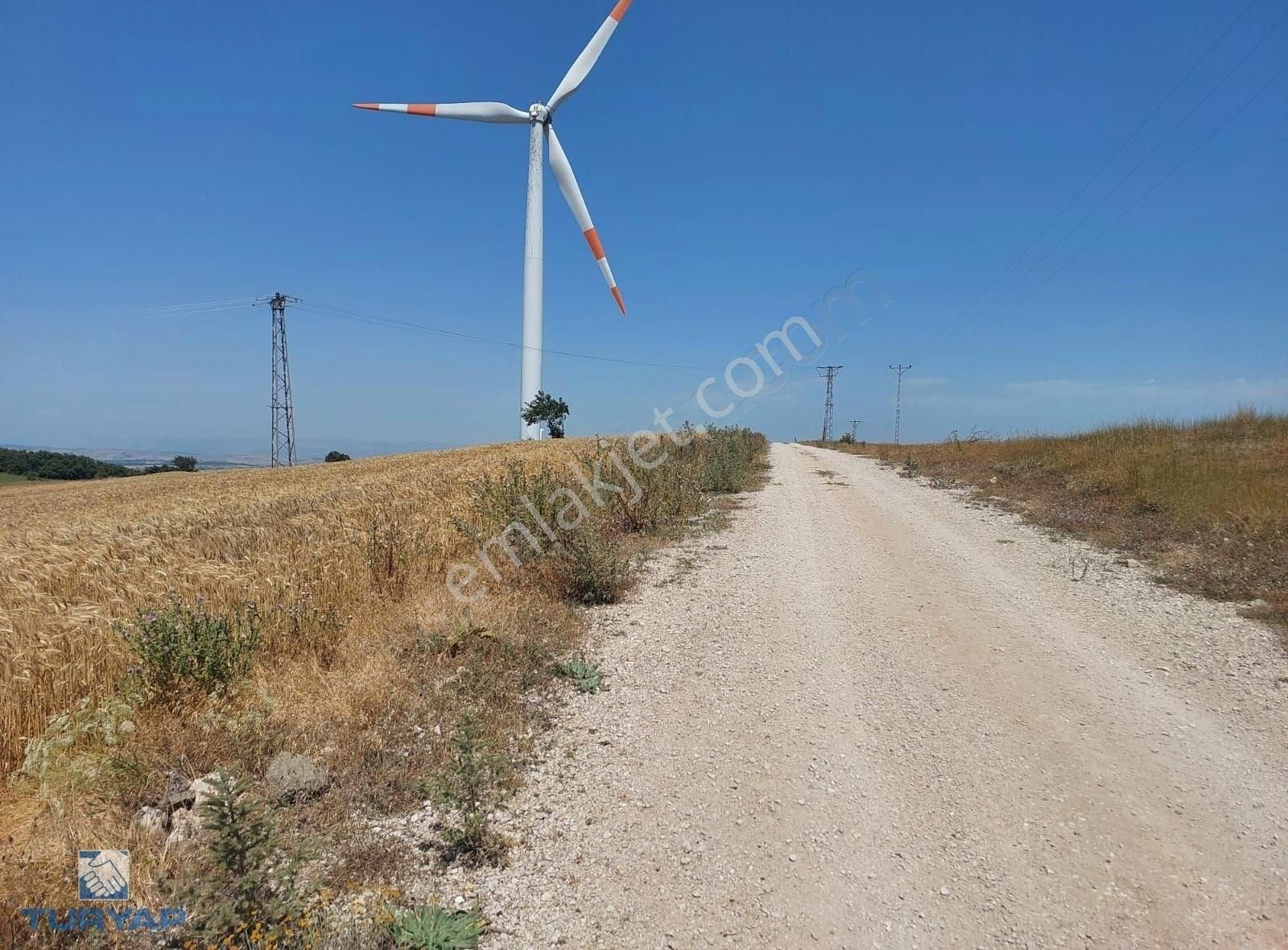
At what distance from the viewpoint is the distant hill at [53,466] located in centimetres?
3984

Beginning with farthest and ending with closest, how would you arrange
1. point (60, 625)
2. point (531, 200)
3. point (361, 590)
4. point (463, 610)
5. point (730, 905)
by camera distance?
1. point (531, 200)
2. point (361, 590)
3. point (463, 610)
4. point (60, 625)
5. point (730, 905)

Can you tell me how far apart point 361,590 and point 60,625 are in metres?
2.25

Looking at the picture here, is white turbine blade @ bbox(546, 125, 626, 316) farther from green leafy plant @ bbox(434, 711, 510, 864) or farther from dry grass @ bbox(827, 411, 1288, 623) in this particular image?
green leafy plant @ bbox(434, 711, 510, 864)

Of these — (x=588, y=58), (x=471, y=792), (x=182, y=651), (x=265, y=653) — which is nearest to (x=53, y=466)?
Answer: (x=588, y=58)

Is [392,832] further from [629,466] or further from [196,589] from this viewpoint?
[629,466]

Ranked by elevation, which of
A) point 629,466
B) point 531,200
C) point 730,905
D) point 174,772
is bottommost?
point 730,905

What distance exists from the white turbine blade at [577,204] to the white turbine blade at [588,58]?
361 cm

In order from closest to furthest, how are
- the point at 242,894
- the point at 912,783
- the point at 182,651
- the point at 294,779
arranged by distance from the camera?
the point at 242,894 → the point at 294,779 → the point at 912,783 → the point at 182,651

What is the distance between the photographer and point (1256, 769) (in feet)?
11.3

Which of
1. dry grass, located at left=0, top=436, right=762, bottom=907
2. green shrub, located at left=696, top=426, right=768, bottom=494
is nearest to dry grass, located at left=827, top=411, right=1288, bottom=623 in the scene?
green shrub, located at left=696, top=426, right=768, bottom=494

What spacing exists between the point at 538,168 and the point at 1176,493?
109ft

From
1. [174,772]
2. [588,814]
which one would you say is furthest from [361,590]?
[588,814]

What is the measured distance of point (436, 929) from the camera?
7.61 feet

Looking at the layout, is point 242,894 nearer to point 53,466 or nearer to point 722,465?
point 722,465
